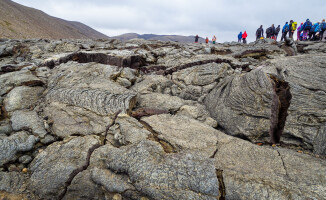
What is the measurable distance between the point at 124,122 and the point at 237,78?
9.72 meters

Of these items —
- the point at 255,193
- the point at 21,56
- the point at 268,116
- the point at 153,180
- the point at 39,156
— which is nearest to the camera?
the point at 255,193

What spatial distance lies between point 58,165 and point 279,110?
1379 centimetres

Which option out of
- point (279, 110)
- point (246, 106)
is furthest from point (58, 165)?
point (279, 110)

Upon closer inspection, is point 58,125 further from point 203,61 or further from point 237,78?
point 203,61

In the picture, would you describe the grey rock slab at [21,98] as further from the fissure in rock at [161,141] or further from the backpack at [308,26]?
the backpack at [308,26]

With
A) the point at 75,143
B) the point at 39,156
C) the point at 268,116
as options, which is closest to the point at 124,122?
the point at 75,143

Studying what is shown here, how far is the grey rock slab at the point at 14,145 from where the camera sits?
31.2 ft

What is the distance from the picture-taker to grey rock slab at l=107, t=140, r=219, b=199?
6879mm

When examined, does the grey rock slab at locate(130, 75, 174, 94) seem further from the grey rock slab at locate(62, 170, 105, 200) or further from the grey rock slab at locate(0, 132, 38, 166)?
the grey rock slab at locate(62, 170, 105, 200)

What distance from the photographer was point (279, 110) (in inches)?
449

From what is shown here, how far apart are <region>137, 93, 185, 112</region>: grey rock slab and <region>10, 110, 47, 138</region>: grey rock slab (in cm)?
713

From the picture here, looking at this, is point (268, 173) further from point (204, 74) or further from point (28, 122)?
point (28, 122)

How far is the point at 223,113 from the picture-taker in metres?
12.9

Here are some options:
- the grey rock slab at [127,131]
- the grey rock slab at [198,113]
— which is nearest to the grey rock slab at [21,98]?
the grey rock slab at [127,131]
